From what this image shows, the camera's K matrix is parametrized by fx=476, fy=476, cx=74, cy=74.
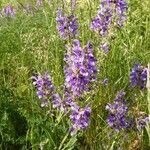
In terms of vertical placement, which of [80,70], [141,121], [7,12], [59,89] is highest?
[7,12]

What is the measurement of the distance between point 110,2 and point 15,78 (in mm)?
1014

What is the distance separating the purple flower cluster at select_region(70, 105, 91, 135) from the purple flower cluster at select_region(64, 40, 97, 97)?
0.09 meters

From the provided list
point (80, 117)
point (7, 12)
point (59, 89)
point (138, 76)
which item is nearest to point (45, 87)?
point (59, 89)

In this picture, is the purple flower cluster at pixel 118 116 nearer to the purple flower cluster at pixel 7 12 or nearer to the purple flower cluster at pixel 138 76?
the purple flower cluster at pixel 138 76

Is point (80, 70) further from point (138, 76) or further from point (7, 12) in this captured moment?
point (7, 12)

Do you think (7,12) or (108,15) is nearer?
(108,15)

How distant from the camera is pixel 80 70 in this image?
2473mm

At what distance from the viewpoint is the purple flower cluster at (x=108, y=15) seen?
296 centimetres

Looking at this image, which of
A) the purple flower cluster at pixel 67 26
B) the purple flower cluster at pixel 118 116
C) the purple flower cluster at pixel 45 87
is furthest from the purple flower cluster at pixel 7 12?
the purple flower cluster at pixel 118 116

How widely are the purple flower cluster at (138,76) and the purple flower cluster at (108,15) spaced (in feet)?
1.07

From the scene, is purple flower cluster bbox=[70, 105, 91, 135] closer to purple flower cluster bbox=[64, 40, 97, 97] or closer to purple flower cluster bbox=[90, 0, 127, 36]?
purple flower cluster bbox=[64, 40, 97, 97]

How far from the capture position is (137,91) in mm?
2920

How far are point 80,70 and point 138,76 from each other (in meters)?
0.50

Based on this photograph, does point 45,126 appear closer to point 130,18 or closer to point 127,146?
point 127,146
